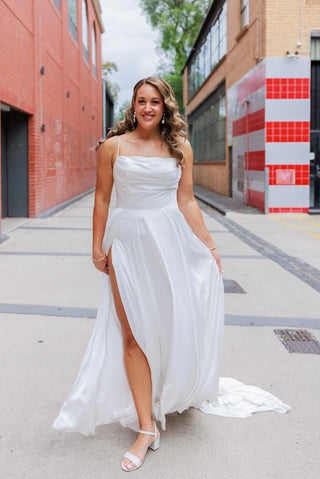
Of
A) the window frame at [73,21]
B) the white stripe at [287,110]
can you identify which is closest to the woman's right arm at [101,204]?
the white stripe at [287,110]

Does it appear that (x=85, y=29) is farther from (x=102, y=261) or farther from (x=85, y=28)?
(x=102, y=261)

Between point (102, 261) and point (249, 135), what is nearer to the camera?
point (102, 261)

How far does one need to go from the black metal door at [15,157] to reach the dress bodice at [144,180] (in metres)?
11.9

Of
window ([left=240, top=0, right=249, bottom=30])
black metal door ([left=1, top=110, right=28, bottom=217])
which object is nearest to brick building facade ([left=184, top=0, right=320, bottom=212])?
window ([left=240, top=0, right=249, bottom=30])

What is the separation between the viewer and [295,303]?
584cm

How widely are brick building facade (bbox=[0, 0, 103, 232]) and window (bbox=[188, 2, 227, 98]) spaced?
5.83 meters

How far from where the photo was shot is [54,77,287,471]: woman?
9.30 feet

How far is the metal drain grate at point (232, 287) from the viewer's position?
6.36m

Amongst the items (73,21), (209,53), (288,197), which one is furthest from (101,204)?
(209,53)

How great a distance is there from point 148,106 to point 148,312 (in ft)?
3.35

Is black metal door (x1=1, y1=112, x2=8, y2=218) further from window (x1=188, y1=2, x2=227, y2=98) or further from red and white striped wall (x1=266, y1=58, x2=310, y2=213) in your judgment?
window (x1=188, y1=2, x2=227, y2=98)

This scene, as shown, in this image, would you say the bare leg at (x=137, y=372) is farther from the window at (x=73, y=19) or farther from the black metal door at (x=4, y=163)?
the window at (x=73, y=19)

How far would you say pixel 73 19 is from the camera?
2262 centimetres

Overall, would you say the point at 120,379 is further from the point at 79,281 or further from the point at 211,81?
the point at 211,81
